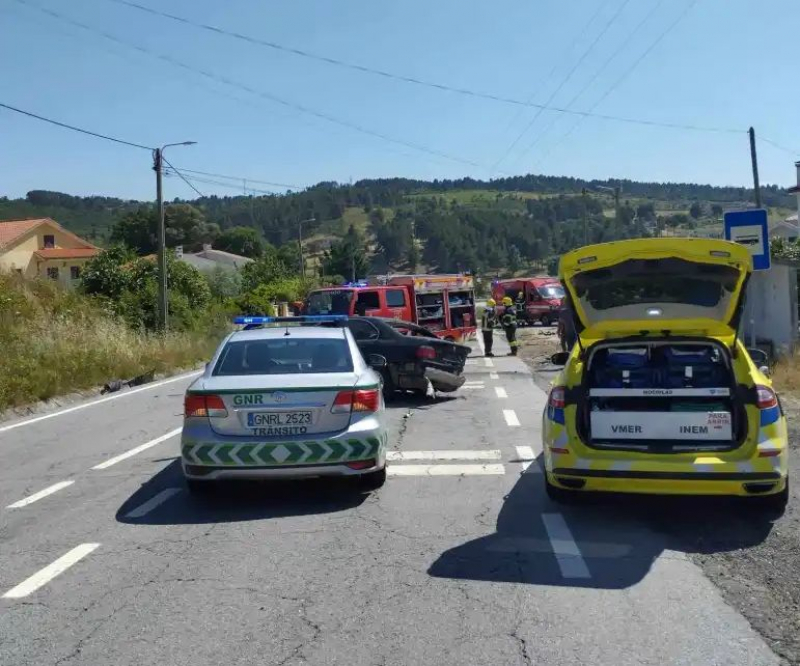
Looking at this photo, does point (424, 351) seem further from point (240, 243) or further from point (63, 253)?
point (240, 243)

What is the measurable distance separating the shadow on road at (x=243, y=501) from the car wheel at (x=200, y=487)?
0.21ft

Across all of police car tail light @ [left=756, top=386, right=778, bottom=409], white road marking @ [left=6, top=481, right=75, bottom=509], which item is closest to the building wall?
police car tail light @ [left=756, top=386, right=778, bottom=409]

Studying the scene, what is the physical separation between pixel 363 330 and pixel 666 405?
27.6ft

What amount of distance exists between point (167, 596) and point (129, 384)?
1680 centimetres

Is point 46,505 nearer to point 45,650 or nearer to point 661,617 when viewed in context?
point 45,650

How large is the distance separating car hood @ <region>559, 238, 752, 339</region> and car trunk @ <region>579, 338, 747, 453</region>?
0.20 meters

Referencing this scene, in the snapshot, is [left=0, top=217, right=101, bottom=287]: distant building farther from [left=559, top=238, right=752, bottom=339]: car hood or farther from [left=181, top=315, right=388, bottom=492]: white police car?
[left=559, top=238, right=752, bottom=339]: car hood

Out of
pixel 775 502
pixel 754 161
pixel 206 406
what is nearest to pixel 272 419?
pixel 206 406

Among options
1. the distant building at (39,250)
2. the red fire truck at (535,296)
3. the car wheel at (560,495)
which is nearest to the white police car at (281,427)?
the car wheel at (560,495)

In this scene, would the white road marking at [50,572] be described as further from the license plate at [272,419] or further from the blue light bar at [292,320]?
the blue light bar at [292,320]

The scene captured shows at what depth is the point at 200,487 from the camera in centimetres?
790

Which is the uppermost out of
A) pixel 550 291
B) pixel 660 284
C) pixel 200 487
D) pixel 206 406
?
pixel 550 291

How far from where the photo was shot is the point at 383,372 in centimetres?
1462

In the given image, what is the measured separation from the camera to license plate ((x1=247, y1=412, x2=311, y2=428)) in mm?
7422
